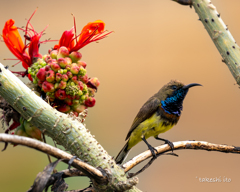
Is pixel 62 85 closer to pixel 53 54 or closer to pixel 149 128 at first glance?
pixel 53 54

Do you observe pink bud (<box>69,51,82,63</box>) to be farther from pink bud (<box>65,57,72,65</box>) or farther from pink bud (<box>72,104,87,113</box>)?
pink bud (<box>72,104,87,113</box>)

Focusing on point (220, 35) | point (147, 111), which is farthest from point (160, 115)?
point (220, 35)

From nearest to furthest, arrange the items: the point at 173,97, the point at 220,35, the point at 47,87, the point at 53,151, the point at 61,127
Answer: the point at 53,151
the point at 61,127
the point at 47,87
the point at 220,35
the point at 173,97

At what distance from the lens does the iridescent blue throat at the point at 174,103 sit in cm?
172

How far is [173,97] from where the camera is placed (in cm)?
173

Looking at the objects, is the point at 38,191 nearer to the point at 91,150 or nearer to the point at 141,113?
the point at 91,150

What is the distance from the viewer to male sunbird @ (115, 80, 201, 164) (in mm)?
1719

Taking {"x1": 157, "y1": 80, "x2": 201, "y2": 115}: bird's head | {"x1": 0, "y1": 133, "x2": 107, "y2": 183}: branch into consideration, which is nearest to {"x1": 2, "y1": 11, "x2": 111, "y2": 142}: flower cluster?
{"x1": 0, "y1": 133, "x2": 107, "y2": 183}: branch

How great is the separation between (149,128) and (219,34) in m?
0.74

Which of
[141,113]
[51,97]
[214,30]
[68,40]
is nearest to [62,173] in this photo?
[51,97]

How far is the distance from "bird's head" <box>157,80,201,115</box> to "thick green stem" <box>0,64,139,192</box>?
1.02 metres

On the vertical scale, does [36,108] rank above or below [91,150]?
above

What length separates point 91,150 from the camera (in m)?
0.75

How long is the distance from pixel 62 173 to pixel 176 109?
1.15 meters
